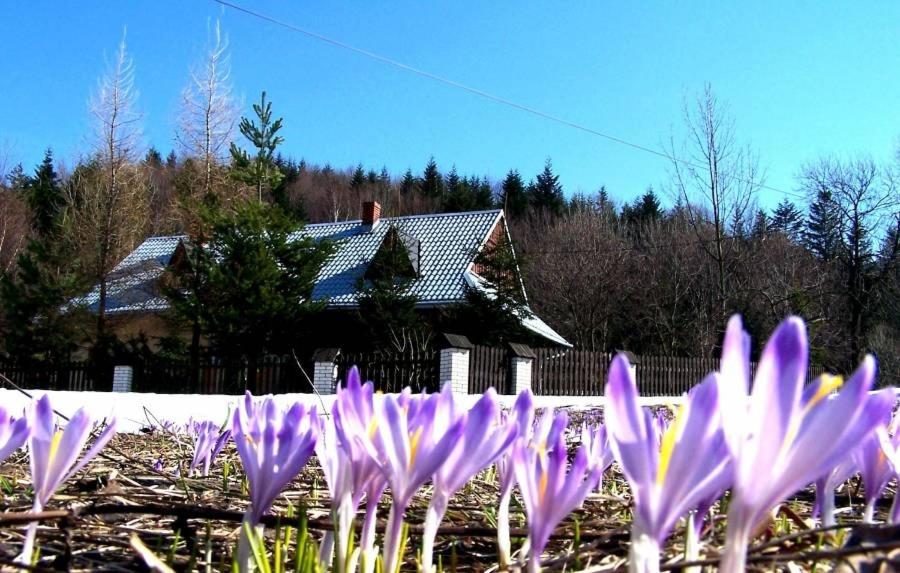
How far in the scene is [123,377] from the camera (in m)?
21.8

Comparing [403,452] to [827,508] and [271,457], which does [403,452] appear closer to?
[271,457]

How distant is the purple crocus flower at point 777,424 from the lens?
414 mm

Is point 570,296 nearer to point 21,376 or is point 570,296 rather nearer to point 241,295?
point 241,295

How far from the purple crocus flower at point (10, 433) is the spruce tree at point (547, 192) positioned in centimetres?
6118

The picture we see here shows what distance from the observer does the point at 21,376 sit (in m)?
24.8

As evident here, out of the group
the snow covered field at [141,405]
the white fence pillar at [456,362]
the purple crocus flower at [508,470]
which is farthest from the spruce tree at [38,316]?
the purple crocus flower at [508,470]

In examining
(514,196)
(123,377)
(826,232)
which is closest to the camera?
(123,377)

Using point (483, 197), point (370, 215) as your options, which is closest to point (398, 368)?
point (370, 215)

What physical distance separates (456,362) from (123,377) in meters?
10.6

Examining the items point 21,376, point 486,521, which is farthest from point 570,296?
point 486,521

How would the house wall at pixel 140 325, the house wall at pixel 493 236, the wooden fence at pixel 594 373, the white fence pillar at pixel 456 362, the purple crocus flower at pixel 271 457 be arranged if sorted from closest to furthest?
1. the purple crocus flower at pixel 271 457
2. the white fence pillar at pixel 456 362
3. the wooden fence at pixel 594 373
4. the house wall at pixel 493 236
5. the house wall at pixel 140 325

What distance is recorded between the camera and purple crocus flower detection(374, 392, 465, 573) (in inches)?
24.9

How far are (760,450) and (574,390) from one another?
20.4m

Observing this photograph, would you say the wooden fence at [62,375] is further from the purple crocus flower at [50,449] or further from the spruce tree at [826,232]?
the spruce tree at [826,232]
